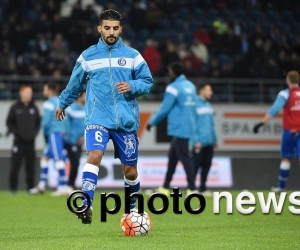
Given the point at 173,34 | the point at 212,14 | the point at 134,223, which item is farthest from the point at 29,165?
the point at 212,14

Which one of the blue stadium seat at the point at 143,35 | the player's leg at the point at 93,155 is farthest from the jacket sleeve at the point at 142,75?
the blue stadium seat at the point at 143,35

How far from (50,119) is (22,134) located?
1062mm

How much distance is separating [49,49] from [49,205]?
9871 millimetres

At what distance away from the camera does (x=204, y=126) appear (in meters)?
17.7

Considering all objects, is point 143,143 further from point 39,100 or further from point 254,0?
point 254,0

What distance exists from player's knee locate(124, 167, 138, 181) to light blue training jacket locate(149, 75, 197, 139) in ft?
20.0

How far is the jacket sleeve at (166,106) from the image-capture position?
15.6 m

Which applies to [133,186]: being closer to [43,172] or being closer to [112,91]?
[112,91]

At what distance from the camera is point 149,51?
81.3 ft

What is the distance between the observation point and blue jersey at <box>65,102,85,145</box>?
18.0 metres

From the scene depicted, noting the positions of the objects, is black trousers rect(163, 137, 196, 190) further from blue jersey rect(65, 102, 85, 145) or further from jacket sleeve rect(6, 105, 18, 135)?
jacket sleeve rect(6, 105, 18, 135)

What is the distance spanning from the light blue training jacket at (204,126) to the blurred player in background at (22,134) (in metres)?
3.45

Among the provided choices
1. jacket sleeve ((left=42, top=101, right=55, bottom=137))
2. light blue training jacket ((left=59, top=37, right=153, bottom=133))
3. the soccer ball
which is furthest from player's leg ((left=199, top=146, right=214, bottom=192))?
the soccer ball

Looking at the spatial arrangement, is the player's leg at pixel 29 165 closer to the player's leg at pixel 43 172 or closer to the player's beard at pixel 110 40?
the player's leg at pixel 43 172
